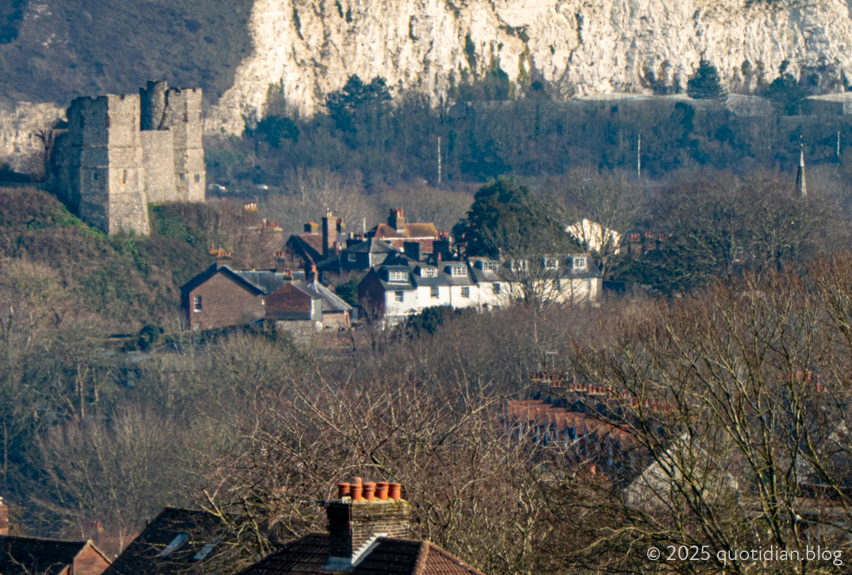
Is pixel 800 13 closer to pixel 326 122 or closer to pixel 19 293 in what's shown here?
pixel 326 122

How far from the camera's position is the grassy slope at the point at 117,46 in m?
86.6

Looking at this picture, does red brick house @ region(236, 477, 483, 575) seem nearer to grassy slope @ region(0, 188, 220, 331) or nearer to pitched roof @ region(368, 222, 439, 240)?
grassy slope @ region(0, 188, 220, 331)

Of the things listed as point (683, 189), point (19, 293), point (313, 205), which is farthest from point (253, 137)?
point (19, 293)

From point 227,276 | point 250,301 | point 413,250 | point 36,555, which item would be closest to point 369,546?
point 36,555

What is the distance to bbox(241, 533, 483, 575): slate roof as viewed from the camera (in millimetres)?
10594

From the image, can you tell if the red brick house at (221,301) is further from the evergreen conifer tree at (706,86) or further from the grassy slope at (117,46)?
the evergreen conifer tree at (706,86)

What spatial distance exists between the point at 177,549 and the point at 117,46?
7702 centimetres

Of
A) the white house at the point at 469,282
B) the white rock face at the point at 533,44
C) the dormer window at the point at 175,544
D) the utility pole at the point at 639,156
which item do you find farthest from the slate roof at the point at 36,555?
the utility pole at the point at 639,156

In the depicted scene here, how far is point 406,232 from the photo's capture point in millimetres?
68125

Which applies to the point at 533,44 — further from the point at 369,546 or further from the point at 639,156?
the point at 369,546

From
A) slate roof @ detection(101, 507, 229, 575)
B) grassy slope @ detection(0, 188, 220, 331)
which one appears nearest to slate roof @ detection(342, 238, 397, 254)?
grassy slope @ detection(0, 188, 220, 331)

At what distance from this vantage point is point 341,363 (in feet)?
139

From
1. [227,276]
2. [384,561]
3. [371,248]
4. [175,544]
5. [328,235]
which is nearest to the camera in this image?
[384,561]

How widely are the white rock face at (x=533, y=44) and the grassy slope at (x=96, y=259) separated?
1468 inches
